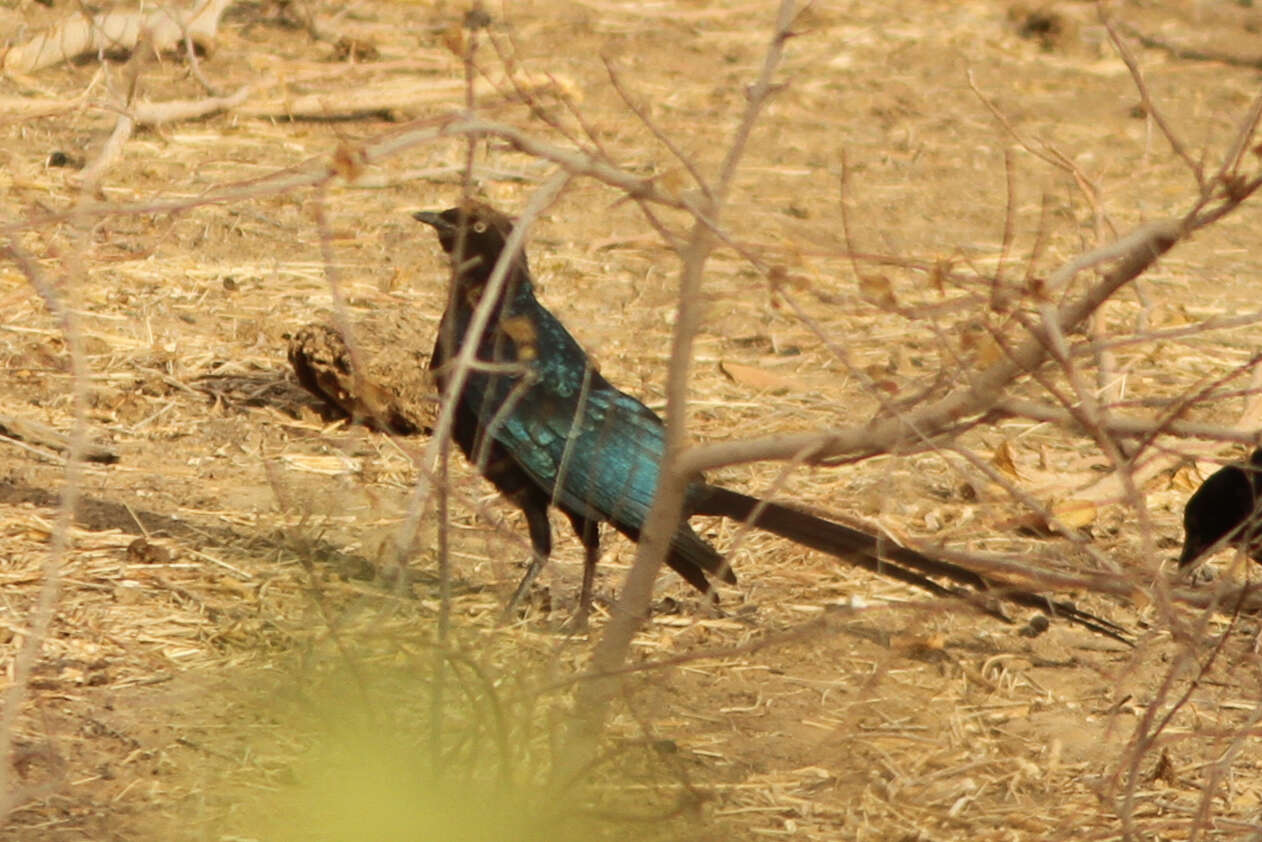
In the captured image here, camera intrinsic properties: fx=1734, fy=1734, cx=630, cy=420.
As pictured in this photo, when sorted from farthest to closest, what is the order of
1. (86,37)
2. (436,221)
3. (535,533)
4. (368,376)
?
1. (86,37)
2. (368,376)
3. (436,221)
4. (535,533)

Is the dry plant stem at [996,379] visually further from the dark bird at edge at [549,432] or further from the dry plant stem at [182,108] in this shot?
the dry plant stem at [182,108]

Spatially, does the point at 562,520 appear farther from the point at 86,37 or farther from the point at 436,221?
the point at 86,37

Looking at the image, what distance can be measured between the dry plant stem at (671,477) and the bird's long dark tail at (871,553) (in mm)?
400

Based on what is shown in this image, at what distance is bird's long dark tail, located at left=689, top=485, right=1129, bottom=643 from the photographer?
158 inches

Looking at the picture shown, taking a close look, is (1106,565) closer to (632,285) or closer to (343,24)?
(632,285)

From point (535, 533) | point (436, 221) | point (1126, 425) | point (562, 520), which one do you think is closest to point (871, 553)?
point (1126, 425)

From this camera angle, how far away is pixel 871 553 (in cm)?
392

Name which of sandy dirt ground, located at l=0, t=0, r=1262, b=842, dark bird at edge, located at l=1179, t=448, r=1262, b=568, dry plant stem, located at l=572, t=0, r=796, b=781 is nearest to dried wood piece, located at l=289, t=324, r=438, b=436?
sandy dirt ground, located at l=0, t=0, r=1262, b=842

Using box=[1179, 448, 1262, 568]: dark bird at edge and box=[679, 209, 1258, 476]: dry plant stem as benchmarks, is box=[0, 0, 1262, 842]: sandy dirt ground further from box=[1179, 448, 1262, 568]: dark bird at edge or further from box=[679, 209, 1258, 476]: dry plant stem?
box=[1179, 448, 1262, 568]: dark bird at edge

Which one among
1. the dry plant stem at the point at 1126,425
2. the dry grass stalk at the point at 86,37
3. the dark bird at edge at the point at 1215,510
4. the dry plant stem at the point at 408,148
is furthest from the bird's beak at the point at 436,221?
the dry grass stalk at the point at 86,37

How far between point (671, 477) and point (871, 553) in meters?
0.72

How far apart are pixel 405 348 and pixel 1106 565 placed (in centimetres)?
387

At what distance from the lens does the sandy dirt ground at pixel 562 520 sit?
295 centimetres

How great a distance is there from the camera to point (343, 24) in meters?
10.9
